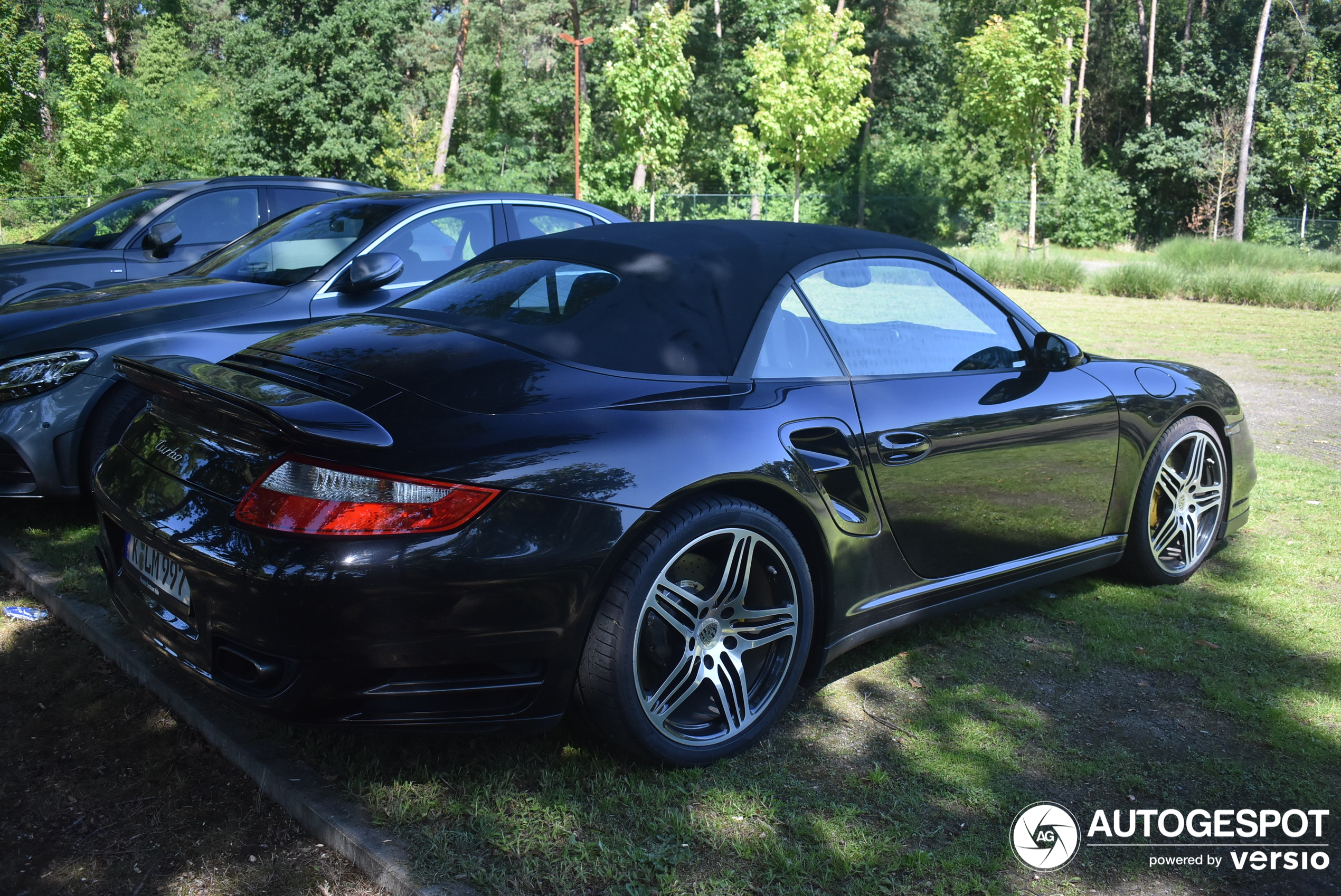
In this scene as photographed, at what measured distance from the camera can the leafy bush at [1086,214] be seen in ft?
141

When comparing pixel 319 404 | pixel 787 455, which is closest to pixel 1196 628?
pixel 787 455

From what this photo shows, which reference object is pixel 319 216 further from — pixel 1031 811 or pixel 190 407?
pixel 1031 811

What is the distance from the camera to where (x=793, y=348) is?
313 centimetres

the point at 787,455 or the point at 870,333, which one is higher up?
the point at 870,333

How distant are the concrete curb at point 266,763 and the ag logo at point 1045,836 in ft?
4.41

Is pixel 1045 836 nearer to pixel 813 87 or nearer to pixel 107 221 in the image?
pixel 107 221

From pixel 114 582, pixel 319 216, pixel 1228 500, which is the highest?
pixel 319 216

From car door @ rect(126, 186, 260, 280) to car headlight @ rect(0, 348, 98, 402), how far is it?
2.93 meters

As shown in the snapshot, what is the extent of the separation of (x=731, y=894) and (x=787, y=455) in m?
1.17

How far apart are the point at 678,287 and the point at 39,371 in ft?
10.6

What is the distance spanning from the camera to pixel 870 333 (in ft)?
11.5

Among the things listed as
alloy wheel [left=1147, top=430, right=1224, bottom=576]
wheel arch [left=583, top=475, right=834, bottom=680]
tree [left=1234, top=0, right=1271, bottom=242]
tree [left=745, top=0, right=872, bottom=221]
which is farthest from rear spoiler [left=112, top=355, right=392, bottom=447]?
tree [left=1234, top=0, right=1271, bottom=242]

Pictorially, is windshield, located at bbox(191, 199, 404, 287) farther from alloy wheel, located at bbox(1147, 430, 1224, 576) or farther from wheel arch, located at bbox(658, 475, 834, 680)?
alloy wheel, located at bbox(1147, 430, 1224, 576)

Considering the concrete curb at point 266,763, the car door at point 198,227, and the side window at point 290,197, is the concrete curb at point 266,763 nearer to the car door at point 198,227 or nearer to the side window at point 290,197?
the car door at point 198,227
